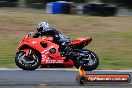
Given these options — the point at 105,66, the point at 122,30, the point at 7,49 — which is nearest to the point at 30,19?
the point at 122,30

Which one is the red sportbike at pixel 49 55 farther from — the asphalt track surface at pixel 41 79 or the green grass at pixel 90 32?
the green grass at pixel 90 32

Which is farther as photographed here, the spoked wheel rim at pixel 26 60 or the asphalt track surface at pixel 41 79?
the spoked wheel rim at pixel 26 60

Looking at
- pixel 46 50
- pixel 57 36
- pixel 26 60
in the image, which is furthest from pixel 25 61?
pixel 57 36

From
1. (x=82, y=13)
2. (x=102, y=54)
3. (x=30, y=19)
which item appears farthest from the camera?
(x=82, y=13)

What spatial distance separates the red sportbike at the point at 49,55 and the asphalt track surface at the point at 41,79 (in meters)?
0.27

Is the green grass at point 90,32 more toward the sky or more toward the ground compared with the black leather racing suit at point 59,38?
more toward the ground

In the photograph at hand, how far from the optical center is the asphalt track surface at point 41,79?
1024 cm

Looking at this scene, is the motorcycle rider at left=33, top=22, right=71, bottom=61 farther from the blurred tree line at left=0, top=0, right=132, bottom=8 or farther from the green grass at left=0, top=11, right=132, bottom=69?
the blurred tree line at left=0, top=0, right=132, bottom=8

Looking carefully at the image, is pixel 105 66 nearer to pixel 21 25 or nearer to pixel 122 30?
pixel 122 30

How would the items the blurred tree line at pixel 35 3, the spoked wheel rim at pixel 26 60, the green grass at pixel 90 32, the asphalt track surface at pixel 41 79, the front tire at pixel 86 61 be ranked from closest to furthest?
the asphalt track surface at pixel 41 79 < the front tire at pixel 86 61 < the spoked wheel rim at pixel 26 60 < the green grass at pixel 90 32 < the blurred tree line at pixel 35 3

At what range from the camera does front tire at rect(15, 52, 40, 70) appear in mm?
11367

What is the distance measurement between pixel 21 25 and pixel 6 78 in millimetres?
11605

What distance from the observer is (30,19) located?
79.3ft

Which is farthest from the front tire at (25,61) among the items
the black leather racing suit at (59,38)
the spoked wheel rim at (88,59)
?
the spoked wheel rim at (88,59)
